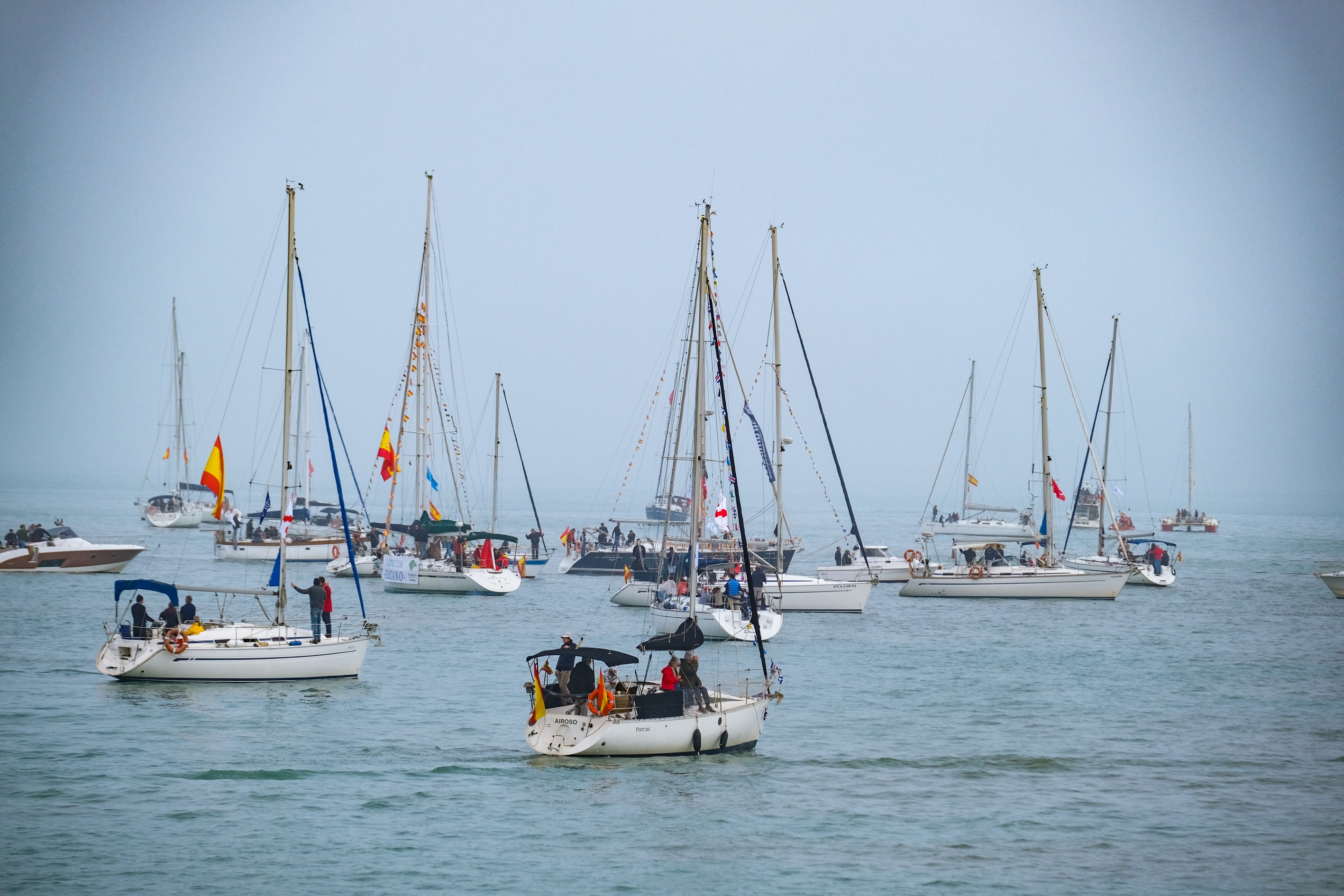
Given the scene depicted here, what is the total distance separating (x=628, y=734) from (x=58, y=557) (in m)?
43.2

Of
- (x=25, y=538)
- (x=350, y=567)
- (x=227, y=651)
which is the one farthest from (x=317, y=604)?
(x=25, y=538)

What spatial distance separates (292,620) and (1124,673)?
23724 millimetres

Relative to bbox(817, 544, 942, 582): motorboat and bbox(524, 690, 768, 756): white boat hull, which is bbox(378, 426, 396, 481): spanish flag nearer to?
bbox(817, 544, 942, 582): motorboat

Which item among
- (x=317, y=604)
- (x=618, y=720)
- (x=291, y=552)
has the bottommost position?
(x=618, y=720)

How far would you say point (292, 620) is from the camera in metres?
35.7

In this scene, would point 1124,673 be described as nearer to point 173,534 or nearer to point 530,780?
point 530,780

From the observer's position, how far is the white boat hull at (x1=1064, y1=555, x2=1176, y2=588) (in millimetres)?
62719

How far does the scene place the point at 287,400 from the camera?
33.7 metres

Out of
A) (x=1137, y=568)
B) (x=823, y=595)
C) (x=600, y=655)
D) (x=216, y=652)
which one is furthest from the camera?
(x=1137, y=568)

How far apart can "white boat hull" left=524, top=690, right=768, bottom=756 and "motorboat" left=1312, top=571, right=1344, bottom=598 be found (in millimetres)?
45670

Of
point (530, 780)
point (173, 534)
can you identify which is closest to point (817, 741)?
point (530, 780)

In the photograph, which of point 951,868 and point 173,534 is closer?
point 951,868

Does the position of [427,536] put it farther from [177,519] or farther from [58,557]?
[177,519]

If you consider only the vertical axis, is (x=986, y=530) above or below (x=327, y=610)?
above
